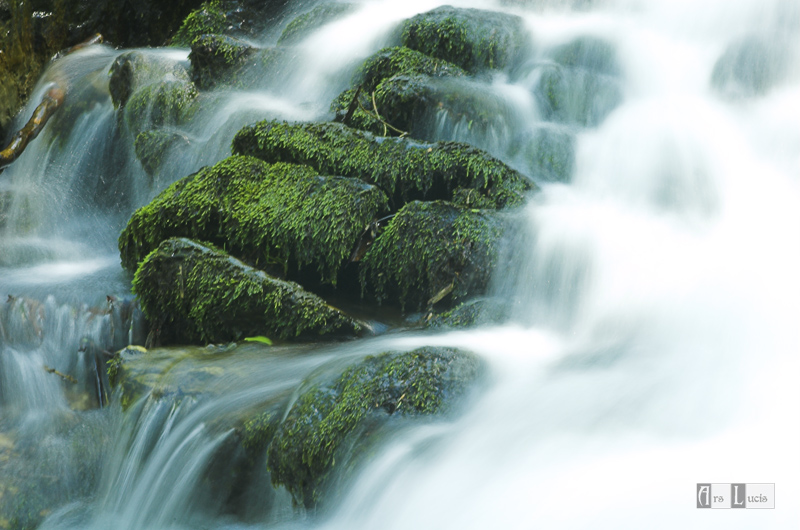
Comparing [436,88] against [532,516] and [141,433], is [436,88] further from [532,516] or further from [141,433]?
[532,516]

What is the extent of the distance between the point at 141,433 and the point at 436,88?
10.2ft

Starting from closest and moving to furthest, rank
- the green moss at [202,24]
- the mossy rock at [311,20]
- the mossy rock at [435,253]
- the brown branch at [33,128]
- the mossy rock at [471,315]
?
the mossy rock at [471,315] → the mossy rock at [435,253] → the brown branch at [33,128] → the mossy rock at [311,20] → the green moss at [202,24]

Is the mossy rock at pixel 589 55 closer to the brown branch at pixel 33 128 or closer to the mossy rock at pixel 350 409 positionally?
the mossy rock at pixel 350 409

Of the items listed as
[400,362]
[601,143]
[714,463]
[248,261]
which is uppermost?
[601,143]

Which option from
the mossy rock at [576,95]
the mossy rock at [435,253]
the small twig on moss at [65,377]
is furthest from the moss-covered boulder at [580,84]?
the small twig on moss at [65,377]

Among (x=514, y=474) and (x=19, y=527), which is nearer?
(x=514, y=474)

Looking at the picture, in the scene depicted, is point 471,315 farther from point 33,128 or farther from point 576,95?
point 33,128

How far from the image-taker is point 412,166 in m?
4.61

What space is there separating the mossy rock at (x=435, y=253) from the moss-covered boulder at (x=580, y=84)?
184cm

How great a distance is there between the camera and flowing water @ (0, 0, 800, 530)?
2734 millimetres

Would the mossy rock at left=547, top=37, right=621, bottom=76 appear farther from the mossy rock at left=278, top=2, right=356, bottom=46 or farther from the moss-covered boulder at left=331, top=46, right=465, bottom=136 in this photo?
the mossy rock at left=278, top=2, right=356, bottom=46

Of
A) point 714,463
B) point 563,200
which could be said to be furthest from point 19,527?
point 563,200

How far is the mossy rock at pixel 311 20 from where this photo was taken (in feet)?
24.8

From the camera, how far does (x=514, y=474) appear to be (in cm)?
274
